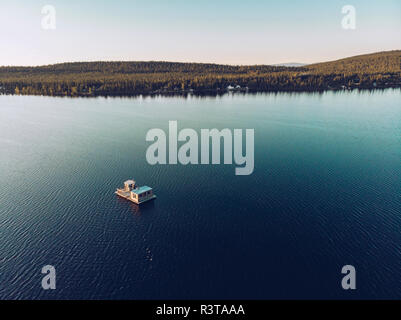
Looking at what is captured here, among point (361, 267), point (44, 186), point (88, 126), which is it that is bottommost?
point (361, 267)

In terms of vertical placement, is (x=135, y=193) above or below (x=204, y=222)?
above

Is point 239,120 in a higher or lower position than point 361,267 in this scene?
higher

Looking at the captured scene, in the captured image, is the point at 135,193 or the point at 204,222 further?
the point at 135,193

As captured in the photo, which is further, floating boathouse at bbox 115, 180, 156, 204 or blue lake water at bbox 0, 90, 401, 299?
floating boathouse at bbox 115, 180, 156, 204

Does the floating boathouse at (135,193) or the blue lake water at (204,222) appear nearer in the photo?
the blue lake water at (204,222)
